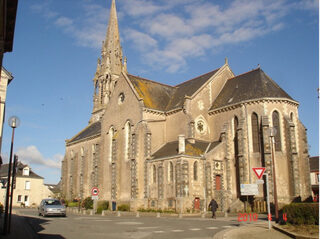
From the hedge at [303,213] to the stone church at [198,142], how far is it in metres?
16.6

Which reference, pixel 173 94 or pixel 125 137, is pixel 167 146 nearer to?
pixel 125 137

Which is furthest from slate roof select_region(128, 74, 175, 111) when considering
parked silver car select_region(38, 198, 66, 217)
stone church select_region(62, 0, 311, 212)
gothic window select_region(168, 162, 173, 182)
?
parked silver car select_region(38, 198, 66, 217)

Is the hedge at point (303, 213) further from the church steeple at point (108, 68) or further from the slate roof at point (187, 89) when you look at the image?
the church steeple at point (108, 68)

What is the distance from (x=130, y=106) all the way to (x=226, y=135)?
11.2 meters

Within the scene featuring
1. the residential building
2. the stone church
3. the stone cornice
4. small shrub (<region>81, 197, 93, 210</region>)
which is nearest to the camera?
the stone church

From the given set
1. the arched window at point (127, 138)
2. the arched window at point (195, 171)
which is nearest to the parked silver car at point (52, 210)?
the arched window at point (195, 171)

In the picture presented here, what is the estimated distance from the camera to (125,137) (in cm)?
3847

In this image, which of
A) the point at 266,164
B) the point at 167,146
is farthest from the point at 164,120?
the point at 266,164

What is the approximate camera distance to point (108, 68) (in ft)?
213

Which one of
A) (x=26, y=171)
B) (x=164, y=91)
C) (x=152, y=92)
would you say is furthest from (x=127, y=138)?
(x=26, y=171)

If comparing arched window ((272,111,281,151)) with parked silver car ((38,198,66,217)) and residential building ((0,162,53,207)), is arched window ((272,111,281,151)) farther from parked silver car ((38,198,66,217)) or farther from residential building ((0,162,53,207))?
residential building ((0,162,53,207))

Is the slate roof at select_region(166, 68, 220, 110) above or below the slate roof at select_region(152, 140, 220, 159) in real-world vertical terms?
above

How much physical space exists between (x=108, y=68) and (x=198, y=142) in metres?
35.2

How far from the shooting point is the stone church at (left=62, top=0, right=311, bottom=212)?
30797 millimetres
